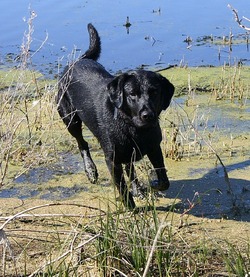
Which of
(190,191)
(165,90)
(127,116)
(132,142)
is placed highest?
(165,90)

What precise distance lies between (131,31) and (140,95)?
29.9 feet

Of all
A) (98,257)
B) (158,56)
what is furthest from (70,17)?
(98,257)

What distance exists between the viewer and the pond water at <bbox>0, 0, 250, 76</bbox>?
1182 cm

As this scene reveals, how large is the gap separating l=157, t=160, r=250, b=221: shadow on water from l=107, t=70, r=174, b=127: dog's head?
0.66 meters

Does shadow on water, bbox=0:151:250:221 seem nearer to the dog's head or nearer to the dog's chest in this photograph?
the dog's chest

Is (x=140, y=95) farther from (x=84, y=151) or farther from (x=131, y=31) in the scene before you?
(x=131, y=31)

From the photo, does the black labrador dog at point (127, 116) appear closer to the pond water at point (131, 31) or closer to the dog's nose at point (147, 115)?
the dog's nose at point (147, 115)

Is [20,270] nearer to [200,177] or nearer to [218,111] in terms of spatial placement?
[200,177]

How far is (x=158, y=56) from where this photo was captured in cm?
1194

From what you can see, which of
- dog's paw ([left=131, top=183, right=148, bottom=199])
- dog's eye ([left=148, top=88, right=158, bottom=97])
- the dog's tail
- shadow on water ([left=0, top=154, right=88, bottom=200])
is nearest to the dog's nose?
dog's eye ([left=148, top=88, right=158, bottom=97])

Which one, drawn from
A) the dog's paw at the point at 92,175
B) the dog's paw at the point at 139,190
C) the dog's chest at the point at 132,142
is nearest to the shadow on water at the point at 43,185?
the dog's paw at the point at 92,175

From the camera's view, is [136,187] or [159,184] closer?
[159,184]

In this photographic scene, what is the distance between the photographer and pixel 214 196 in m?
5.75

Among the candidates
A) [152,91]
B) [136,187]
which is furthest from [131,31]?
[152,91]
